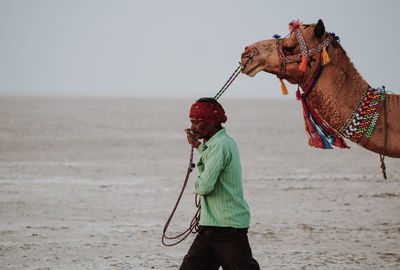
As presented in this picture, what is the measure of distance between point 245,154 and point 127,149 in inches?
167

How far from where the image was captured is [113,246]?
7883 mm

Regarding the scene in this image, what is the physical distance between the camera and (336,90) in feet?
15.1

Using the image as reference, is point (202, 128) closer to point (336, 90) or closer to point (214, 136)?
point (214, 136)

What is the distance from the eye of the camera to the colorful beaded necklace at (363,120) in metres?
4.52

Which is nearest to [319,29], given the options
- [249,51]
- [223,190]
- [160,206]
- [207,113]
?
[249,51]

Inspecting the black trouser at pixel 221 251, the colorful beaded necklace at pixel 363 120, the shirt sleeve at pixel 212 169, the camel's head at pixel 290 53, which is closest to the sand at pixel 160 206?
the black trouser at pixel 221 251

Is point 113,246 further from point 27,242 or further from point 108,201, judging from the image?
point 108,201

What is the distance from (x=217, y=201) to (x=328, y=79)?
1.28 m

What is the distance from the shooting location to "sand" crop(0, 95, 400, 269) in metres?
7.43

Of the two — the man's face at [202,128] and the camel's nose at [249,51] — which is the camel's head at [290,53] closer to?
the camel's nose at [249,51]

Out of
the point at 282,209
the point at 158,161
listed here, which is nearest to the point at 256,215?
the point at 282,209


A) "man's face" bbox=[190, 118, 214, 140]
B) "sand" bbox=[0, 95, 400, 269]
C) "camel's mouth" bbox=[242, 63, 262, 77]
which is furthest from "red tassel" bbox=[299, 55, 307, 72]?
"sand" bbox=[0, 95, 400, 269]

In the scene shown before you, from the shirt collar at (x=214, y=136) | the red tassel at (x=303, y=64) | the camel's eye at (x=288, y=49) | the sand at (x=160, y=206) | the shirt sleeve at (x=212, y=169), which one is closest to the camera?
the shirt sleeve at (x=212, y=169)

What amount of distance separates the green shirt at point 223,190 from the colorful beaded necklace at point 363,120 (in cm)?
90
